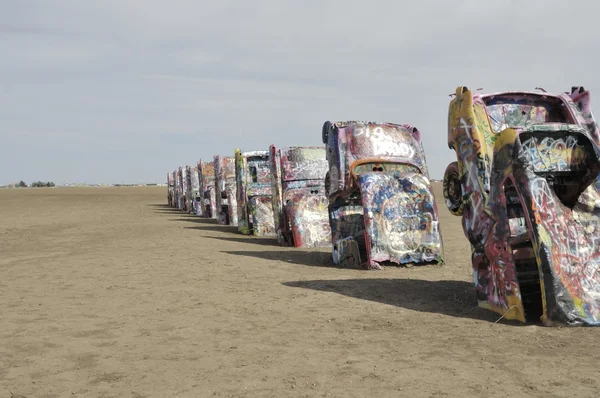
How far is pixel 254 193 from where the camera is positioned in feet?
53.8

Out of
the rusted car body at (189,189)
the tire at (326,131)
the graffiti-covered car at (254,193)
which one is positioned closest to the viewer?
the tire at (326,131)

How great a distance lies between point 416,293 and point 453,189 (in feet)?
4.16

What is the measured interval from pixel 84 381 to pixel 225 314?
2.19 meters

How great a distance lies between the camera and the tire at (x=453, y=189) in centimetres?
715

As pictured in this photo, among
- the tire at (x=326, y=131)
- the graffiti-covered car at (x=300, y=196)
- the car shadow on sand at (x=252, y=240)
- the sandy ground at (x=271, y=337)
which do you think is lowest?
the car shadow on sand at (x=252, y=240)

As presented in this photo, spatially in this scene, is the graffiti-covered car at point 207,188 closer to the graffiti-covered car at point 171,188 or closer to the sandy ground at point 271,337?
the graffiti-covered car at point 171,188

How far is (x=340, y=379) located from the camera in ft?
13.9

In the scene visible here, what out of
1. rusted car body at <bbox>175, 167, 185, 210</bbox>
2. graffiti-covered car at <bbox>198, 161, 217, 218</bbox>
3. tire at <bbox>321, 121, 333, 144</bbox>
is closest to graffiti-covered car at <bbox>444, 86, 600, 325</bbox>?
tire at <bbox>321, 121, 333, 144</bbox>

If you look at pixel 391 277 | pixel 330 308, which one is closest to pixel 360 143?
pixel 391 277

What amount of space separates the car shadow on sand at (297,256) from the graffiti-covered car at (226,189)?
317 inches

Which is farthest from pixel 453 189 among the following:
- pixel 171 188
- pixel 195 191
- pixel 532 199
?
pixel 171 188

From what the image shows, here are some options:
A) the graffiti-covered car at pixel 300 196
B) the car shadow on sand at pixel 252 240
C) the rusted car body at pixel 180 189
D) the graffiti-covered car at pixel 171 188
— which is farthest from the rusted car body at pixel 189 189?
the graffiti-covered car at pixel 300 196

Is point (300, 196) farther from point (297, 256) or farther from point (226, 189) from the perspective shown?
point (226, 189)

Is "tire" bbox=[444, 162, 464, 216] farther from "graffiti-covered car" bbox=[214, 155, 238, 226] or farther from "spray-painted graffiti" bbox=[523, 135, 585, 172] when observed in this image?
"graffiti-covered car" bbox=[214, 155, 238, 226]
